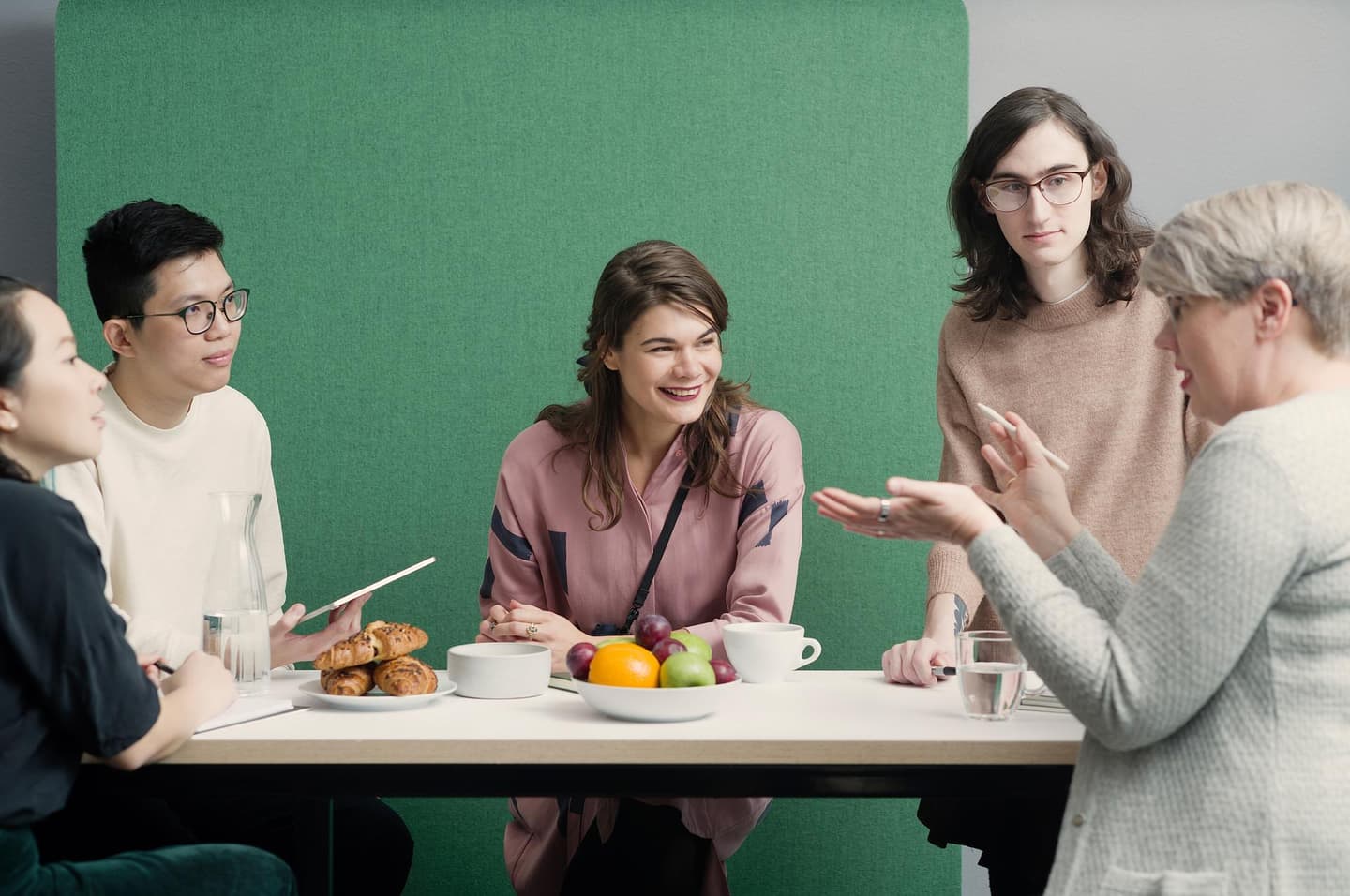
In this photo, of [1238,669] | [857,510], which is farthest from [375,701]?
[1238,669]

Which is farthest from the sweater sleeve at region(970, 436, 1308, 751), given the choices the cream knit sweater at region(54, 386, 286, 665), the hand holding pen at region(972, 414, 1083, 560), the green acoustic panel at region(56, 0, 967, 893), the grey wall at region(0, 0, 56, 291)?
the grey wall at region(0, 0, 56, 291)

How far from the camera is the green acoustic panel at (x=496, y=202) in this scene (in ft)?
9.93

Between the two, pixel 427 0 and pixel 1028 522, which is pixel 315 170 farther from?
pixel 1028 522

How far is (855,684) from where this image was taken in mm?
1809

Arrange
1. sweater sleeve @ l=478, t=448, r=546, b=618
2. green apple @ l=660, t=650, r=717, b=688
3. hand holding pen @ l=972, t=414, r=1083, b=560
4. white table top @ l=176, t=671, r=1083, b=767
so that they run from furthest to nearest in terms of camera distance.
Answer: sweater sleeve @ l=478, t=448, r=546, b=618 → hand holding pen @ l=972, t=414, r=1083, b=560 → green apple @ l=660, t=650, r=717, b=688 → white table top @ l=176, t=671, r=1083, b=767

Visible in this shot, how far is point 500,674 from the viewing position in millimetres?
1686

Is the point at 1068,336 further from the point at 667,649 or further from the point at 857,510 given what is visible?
the point at 667,649

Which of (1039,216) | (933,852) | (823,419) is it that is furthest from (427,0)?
(933,852)

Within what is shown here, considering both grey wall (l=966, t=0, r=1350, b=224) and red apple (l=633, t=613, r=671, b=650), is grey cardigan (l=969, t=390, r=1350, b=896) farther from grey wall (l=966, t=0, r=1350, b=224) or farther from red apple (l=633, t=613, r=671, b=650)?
grey wall (l=966, t=0, r=1350, b=224)

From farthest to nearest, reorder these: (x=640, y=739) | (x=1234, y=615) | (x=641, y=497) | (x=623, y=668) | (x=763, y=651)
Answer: (x=641, y=497)
(x=763, y=651)
(x=623, y=668)
(x=640, y=739)
(x=1234, y=615)

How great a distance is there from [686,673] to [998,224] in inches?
44.6

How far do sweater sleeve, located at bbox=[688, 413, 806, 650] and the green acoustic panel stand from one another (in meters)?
0.78

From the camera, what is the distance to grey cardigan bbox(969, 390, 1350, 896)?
3.72 ft

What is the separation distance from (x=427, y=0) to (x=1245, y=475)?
2507mm
